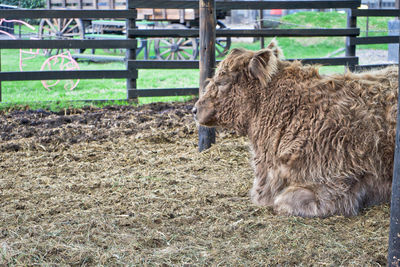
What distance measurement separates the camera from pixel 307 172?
416 cm

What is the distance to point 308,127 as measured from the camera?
13.9 feet

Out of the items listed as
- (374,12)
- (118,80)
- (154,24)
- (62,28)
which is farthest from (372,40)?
(62,28)

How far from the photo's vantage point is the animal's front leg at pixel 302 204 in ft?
13.3

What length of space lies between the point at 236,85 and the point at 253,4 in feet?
21.4

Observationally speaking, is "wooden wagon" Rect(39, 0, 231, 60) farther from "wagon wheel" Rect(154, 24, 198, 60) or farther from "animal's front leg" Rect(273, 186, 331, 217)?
"animal's front leg" Rect(273, 186, 331, 217)

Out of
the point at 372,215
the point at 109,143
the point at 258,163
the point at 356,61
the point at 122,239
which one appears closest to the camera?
the point at 122,239

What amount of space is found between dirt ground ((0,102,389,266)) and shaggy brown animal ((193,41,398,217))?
20 centimetres

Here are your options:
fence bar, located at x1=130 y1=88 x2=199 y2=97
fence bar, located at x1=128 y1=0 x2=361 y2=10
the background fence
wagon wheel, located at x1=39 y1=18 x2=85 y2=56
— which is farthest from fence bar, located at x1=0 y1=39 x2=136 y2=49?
wagon wheel, located at x1=39 y1=18 x2=85 y2=56

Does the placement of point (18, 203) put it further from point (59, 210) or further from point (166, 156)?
point (166, 156)

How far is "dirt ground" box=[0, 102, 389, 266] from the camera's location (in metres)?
3.39

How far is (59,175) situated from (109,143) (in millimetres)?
1428

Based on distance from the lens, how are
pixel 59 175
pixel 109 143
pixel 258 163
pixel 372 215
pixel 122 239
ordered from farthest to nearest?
pixel 109 143 < pixel 59 175 < pixel 258 163 < pixel 372 215 < pixel 122 239

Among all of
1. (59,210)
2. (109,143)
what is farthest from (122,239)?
(109,143)

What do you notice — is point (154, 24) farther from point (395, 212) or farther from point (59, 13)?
point (395, 212)
